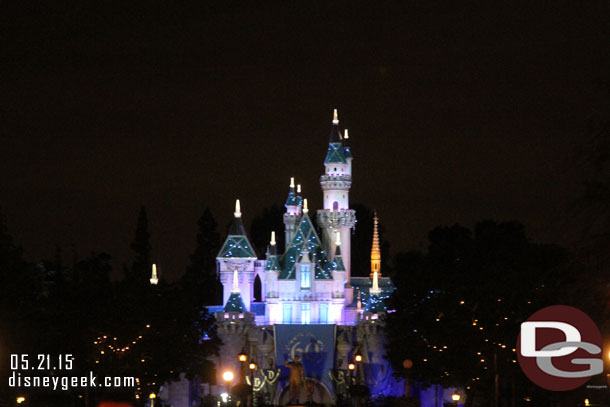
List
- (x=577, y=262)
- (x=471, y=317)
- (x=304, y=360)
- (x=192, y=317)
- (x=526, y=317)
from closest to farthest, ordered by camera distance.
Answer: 1. (x=577, y=262)
2. (x=526, y=317)
3. (x=471, y=317)
4. (x=192, y=317)
5. (x=304, y=360)

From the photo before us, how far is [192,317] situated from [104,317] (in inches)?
648

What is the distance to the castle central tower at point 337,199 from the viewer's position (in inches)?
4456

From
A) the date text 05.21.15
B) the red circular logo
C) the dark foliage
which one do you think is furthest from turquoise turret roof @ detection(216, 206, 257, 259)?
the red circular logo

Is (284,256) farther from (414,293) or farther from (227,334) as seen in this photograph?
(414,293)

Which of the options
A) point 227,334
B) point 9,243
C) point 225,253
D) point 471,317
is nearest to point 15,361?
point 9,243

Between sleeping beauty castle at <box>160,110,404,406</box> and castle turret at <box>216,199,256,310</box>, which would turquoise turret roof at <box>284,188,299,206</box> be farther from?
castle turret at <box>216,199,256,310</box>

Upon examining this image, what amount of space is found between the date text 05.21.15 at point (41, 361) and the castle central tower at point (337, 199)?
47256mm

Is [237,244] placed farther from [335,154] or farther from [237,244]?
[335,154]

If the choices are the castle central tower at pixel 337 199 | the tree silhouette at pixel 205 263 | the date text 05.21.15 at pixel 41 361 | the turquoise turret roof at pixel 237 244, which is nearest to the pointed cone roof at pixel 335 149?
the castle central tower at pixel 337 199

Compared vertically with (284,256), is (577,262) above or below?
below

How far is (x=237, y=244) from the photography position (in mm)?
110062

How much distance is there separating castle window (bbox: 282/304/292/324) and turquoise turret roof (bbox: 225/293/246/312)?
451cm

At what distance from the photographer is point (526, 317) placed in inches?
2368

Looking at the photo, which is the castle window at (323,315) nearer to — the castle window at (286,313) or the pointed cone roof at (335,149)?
the castle window at (286,313)
